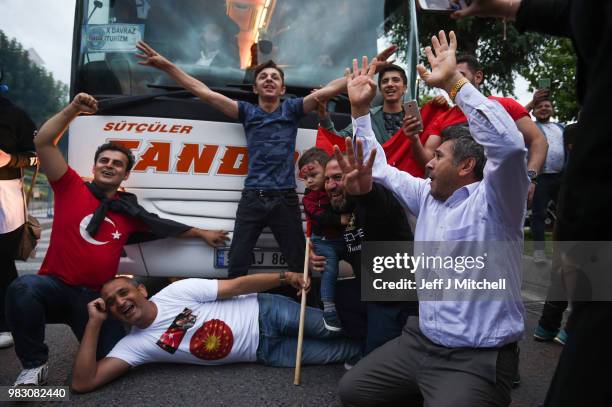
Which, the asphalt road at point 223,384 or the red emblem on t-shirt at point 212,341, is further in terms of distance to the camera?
the red emblem on t-shirt at point 212,341

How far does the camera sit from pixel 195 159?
138 inches

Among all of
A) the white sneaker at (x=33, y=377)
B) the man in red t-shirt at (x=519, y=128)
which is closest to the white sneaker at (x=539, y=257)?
the man in red t-shirt at (x=519, y=128)

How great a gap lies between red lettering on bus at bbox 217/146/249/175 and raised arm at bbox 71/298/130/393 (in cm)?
126

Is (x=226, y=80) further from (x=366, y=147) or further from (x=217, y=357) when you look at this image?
(x=217, y=357)

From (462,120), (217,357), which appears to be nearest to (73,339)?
(217,357)

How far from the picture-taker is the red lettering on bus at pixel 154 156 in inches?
137

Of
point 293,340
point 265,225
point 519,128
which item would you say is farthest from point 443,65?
point 293,340

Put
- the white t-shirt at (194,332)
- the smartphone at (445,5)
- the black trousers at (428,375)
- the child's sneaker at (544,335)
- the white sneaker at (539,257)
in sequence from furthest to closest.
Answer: the white sneaker at (539,257) → the child's sneaker at (544,335) → the white t-shirt at (194,332) → the black trousers at (428,375) → the smartphone at (445,5)

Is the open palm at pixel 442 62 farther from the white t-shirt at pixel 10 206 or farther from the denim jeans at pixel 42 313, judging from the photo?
the white t-shirt at pixel 10 206

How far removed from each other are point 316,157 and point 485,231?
1.51 m

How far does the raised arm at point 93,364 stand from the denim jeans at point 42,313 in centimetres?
21

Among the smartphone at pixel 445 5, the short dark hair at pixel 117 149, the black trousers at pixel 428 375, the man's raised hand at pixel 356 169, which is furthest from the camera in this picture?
the short dark hair at pixel 117 149

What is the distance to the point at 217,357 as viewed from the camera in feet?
9.75

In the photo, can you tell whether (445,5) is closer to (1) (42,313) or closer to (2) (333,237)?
(2) (333,237)
